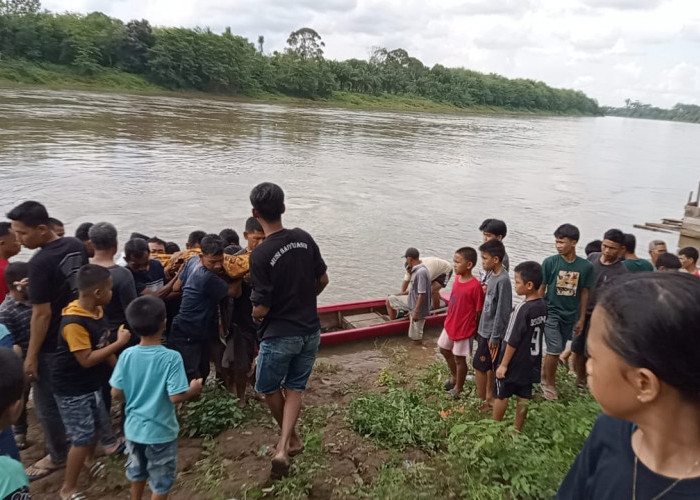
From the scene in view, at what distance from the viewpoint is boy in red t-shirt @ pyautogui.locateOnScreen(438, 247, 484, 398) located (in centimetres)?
507

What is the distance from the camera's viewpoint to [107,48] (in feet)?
151

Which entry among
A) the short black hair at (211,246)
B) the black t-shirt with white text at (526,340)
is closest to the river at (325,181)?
the short black hair at (211,246)

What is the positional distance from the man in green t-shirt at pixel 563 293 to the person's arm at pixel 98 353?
12.8 ft

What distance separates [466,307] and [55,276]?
145 inches

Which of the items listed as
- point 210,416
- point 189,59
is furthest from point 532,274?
point 189,59

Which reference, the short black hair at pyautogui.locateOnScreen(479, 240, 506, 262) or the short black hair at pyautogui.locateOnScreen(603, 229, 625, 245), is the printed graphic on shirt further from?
the short black hair at pyautogui.locateOnScreen(479, 240, 506, 262)

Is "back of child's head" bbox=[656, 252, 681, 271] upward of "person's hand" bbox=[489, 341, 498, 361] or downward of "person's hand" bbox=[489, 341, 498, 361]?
upward

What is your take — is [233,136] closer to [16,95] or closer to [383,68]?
[16,95]

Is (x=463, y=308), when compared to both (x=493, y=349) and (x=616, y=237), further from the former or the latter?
(x=616, y=237)

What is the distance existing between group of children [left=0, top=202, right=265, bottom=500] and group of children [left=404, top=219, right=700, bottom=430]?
216 centimetres

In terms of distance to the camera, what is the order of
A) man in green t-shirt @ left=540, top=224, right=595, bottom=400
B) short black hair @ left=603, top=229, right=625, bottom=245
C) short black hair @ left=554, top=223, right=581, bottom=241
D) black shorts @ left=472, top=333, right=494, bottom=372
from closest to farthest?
black shorts @ left=472, top=333, right=494, bottom=372
short black hair @ left=554, top=223, right=581, bottom=241
man in green t-shirt @ left=540, top=224, right=595, bottom=400
short black hair @ left=603, top=229, right=625, bottom=245

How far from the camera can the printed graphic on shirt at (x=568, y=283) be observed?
5.18 m

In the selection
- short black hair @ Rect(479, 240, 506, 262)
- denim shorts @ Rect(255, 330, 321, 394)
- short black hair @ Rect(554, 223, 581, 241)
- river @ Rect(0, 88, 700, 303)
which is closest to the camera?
denim shorts @ Rect(255, 330, 321, 394)

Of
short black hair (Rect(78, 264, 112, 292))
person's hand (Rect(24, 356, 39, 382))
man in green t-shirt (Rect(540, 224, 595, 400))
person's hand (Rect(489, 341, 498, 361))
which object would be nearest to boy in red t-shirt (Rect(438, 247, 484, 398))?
person's hand (Rect(489, 341, 498, 361))
